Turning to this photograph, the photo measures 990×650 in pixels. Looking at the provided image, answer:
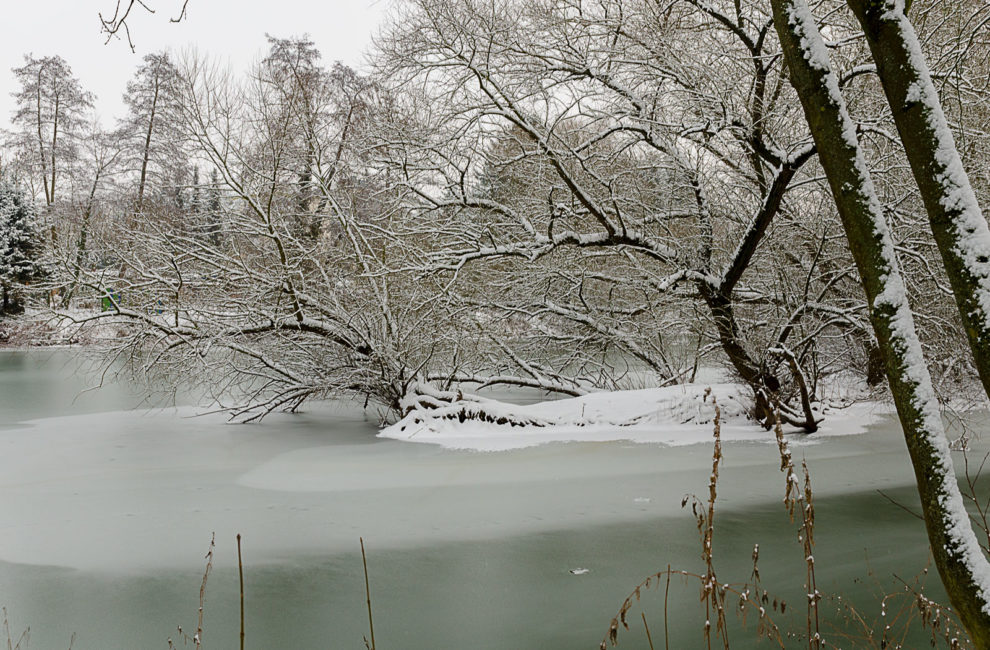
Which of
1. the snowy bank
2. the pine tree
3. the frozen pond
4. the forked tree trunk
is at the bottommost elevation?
the frozen pond

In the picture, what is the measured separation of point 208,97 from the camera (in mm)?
10812

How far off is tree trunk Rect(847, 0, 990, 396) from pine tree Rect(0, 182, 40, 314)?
92.0 ft

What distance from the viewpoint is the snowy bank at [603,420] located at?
9.62 meters

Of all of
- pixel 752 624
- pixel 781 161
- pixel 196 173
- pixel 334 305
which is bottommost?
pixel 752 624

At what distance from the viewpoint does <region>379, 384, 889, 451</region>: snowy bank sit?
9625mm

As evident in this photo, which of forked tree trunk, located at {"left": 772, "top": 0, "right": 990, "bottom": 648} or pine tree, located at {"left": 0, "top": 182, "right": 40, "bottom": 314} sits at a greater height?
pine tree, located at {"left": 0, "top": 182, "right": 40, "bottom": 314}

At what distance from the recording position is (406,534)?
19.5 feet

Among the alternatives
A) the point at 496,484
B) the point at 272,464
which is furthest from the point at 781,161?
the point at 272,464

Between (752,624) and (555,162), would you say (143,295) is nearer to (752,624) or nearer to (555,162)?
(555,162)

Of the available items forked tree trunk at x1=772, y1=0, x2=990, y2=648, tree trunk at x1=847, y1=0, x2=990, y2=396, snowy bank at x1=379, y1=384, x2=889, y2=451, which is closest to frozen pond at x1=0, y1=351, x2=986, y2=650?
snowy bank at x1=379, y1=384, x2=889, y2=451

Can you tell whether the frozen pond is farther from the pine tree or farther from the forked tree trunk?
the pine tree

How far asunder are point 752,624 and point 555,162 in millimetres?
5678

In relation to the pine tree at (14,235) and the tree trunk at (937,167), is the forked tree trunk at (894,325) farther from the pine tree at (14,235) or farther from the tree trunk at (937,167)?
the pine tree at (14,235)

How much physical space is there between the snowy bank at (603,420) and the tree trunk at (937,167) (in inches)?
295
